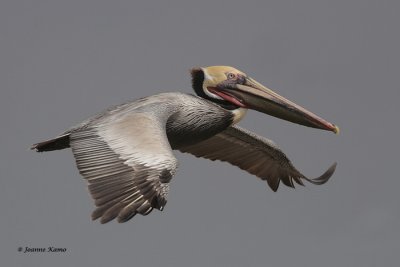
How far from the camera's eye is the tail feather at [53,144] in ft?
57.1

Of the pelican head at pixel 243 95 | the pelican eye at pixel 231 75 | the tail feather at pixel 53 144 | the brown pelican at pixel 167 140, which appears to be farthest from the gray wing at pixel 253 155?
the tail feather at pixel 53 144

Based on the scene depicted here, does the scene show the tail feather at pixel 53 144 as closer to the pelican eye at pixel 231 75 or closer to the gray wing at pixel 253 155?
the pelican eye at pixel 231 75

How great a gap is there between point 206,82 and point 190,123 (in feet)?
4.83

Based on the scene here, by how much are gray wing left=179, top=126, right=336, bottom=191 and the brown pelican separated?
0.02 metres

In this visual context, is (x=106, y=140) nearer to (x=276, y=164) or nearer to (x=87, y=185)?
(x=87, y=185)

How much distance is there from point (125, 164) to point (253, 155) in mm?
6656

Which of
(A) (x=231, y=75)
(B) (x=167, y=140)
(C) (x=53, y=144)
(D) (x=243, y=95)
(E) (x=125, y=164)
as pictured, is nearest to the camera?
(E) (x=125, y=164)

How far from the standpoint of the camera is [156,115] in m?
16.7

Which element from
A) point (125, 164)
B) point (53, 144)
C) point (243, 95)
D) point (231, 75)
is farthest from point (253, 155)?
point (125, 164)

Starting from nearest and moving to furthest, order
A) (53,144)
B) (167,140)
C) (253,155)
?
(167,140), (53,144), (253,155)

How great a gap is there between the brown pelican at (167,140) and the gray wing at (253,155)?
0.7 inches

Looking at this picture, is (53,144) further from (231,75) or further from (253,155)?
(253,155)

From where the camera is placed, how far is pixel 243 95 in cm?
1920

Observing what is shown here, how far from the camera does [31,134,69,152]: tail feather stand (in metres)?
17.4
